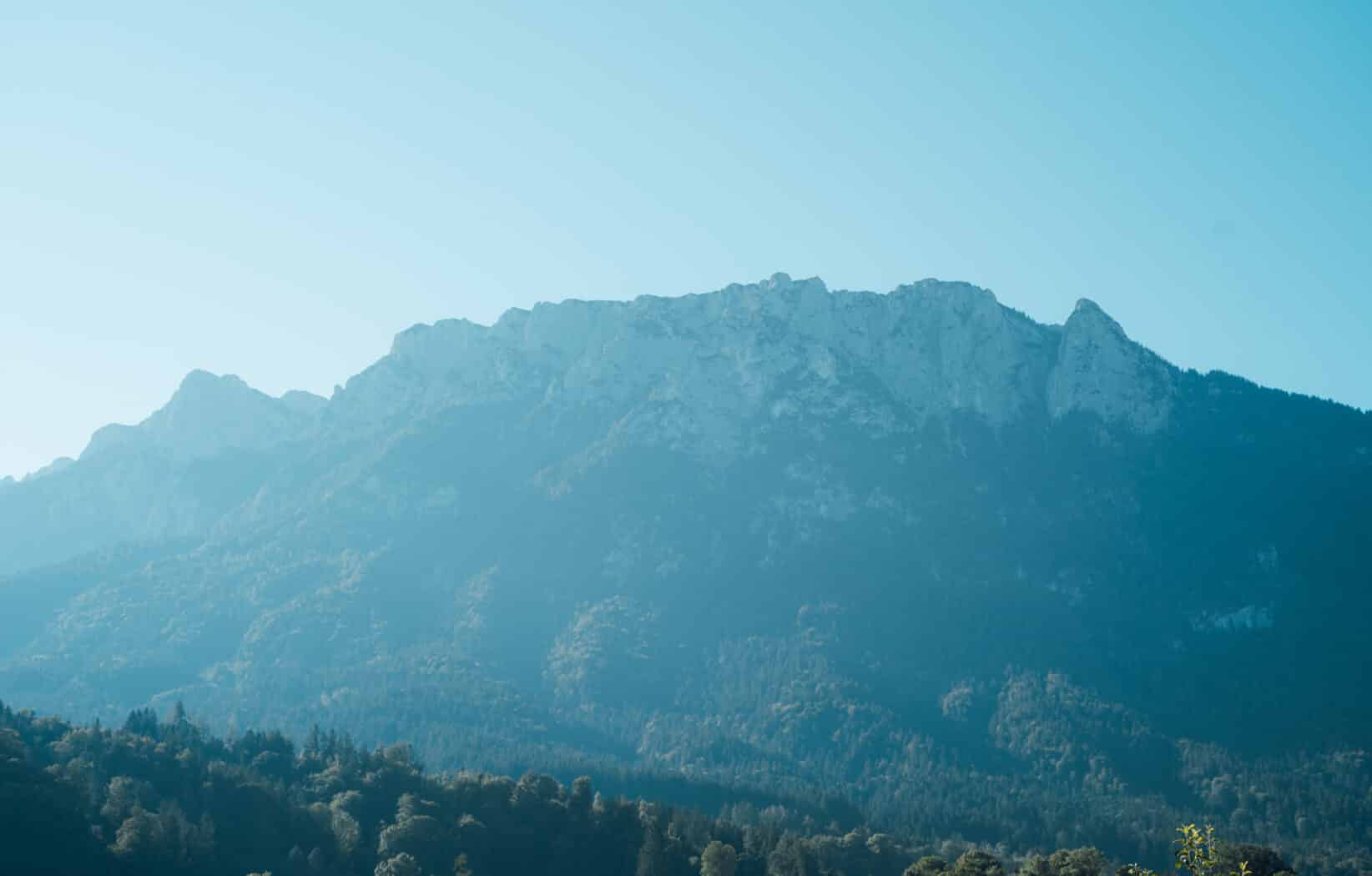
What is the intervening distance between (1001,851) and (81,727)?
145 m

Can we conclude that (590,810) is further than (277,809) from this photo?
Yes

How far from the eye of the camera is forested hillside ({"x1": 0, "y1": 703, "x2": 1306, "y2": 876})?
416 feet

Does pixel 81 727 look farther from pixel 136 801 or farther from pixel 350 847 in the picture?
pixel 350 847

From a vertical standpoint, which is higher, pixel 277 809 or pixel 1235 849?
pixel 1235 849

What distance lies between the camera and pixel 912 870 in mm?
132000

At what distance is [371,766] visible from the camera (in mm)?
170000

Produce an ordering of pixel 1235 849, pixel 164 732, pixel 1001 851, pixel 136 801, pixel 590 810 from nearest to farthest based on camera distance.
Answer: pixel 1235 849 → pixel 136 801 → pixel 590 810 → pixel 164 732 → pixel 1001 851

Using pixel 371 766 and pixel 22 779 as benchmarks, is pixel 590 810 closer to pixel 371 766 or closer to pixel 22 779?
pixel 371 766

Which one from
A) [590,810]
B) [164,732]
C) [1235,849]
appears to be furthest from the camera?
[164,732]

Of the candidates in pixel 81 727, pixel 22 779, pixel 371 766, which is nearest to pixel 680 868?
pixel 371 766

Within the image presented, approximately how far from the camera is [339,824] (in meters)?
148

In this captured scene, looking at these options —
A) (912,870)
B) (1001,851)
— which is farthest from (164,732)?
(1001,851)

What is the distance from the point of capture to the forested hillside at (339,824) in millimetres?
126688

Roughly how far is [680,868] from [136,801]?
217 ft
